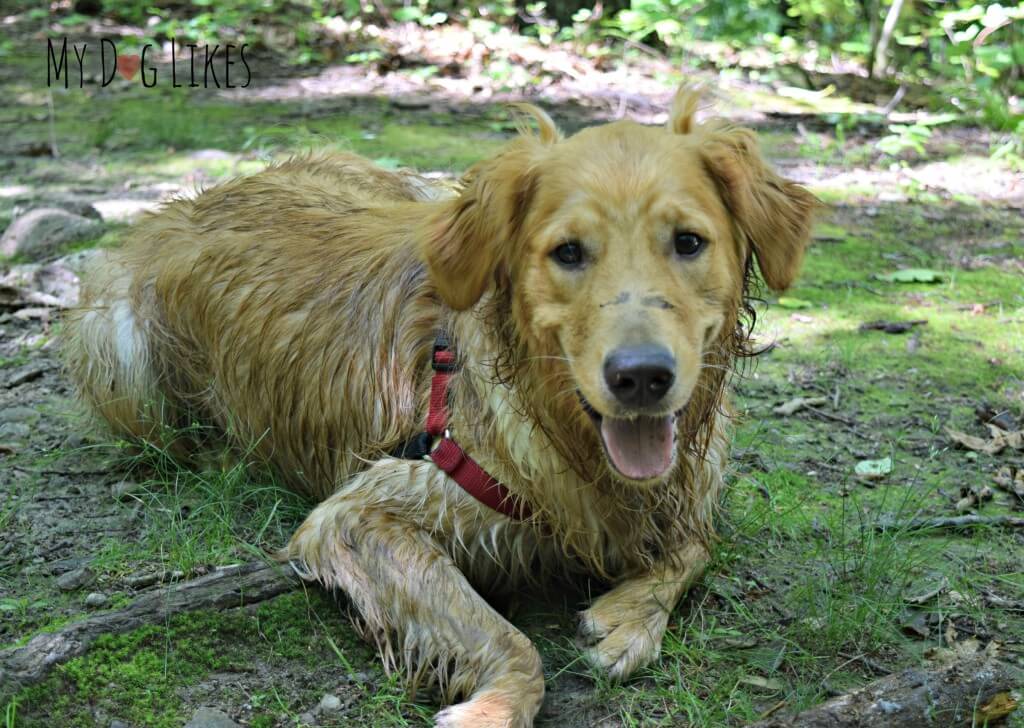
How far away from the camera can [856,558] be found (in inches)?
133

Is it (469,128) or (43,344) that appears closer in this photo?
(43,344)

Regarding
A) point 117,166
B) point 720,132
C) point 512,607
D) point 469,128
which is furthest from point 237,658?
point 469,128

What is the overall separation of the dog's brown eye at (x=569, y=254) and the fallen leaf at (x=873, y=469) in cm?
185

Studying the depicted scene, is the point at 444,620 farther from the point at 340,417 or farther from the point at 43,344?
the point at 43,344

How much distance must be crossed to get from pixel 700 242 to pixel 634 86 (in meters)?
7.39

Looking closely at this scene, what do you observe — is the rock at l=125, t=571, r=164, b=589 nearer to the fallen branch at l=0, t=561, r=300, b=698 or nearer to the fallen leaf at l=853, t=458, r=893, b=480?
the fallen branch at l=0, t=561, r=300, b=698

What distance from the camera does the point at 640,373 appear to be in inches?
104

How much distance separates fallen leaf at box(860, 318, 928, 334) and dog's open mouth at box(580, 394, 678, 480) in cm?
292

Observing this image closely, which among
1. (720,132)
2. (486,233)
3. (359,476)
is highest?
(720,132)

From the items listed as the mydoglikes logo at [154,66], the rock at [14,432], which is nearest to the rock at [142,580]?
the rock at [14,432]

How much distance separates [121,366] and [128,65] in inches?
232

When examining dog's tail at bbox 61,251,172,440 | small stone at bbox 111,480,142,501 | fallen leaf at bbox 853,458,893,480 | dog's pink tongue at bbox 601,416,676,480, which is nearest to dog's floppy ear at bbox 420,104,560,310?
dog's pink tongue at bbox 601,416,676,480

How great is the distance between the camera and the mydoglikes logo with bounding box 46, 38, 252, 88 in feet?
32.2

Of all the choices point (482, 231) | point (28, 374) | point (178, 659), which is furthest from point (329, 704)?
point (28, 374)
